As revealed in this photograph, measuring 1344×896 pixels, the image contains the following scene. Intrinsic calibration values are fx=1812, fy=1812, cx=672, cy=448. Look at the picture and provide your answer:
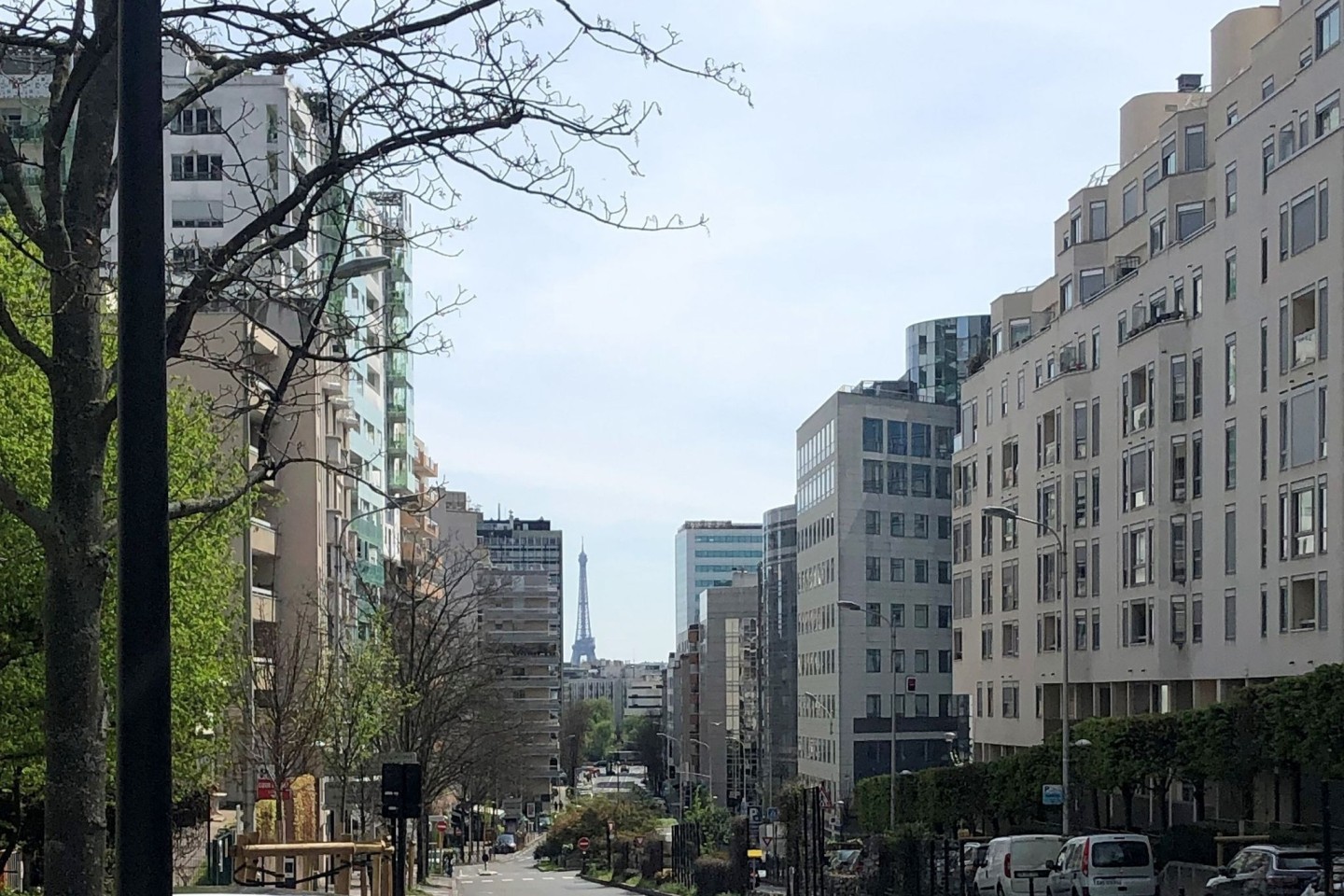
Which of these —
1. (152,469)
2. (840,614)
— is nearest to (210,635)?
(152,469)

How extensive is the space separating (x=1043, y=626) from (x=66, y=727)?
64.6 metres

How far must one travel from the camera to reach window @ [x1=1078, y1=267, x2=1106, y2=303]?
7131cm

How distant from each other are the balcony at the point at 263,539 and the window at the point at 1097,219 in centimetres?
3476

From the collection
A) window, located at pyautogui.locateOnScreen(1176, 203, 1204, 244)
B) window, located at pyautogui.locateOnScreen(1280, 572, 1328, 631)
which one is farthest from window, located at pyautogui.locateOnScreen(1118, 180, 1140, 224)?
window, located at pyautogui.locateOnScreen(1280, 572, 1328, 631)

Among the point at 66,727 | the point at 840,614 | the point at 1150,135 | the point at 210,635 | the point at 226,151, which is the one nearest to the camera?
the point at 66,727

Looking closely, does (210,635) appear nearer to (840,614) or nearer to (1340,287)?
(1340,287)

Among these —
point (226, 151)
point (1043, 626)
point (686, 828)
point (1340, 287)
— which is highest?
point (226, 151)

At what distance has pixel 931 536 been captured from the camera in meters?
110

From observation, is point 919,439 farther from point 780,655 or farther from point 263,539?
point 263,539

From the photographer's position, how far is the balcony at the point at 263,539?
182 ft

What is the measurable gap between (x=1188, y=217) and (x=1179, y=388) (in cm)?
652

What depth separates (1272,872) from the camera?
30.8 metres

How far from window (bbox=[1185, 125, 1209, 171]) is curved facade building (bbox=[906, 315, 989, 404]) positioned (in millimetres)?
49069

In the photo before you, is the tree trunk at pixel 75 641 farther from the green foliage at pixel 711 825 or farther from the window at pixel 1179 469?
the green foliage at pixel 711 825
